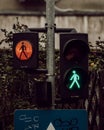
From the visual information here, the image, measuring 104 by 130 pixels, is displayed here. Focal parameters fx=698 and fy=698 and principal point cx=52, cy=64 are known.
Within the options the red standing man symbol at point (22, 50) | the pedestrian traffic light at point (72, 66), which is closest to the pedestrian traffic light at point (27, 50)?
the red standing man symbol at point (22, 50)

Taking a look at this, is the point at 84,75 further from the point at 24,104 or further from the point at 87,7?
the point at 87,7

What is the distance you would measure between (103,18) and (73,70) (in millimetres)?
12107

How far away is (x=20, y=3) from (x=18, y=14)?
0.35 metres

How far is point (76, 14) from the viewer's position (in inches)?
817

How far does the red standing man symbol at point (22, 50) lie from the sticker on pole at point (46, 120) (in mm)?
748

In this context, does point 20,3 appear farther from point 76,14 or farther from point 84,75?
point 84,75

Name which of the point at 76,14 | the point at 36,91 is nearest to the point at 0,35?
the point at 76,14

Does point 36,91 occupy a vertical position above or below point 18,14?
below

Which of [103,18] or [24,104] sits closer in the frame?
[24,104]

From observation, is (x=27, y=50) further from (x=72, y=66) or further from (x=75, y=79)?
(x=75, y=79)

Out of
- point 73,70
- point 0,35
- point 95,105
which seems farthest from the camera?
point 0,35

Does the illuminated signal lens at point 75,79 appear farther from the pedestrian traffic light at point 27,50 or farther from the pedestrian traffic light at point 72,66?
the pedestrian traffic light at point 27,50

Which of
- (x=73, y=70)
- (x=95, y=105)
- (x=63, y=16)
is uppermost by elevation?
(x=63, y=16)

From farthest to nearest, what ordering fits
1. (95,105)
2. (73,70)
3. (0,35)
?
(0,35)
(95,105)
(73,70)
